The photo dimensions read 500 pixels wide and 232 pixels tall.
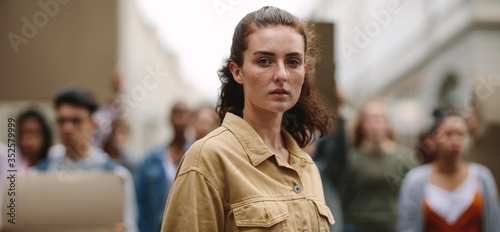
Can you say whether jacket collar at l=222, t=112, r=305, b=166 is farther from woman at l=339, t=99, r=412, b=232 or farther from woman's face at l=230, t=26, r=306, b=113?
woman at l=339, t=99, r=412, b=232

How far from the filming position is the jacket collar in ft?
5.33

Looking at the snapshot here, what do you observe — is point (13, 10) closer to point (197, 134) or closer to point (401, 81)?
point (197, 134)

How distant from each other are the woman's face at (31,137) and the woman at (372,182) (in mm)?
2510

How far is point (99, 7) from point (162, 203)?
9.85 feet

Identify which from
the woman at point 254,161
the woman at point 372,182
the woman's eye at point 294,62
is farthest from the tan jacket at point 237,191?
the woman at point 372,182

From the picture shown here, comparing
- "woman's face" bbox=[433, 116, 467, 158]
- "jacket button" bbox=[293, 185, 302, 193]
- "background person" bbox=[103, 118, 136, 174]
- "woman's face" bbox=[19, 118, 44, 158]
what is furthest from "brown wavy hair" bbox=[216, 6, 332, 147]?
"background person" bbox=[103, 118, 136, 174]

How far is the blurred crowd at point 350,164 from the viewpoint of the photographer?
339 centimetres

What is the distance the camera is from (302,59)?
159 cm

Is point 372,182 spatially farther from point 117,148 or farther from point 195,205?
point 195,205

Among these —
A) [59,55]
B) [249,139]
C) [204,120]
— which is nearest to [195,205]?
[249,139]

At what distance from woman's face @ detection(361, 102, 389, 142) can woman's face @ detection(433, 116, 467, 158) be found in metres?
0.94

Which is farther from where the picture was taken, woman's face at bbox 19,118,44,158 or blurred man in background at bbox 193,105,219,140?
blurred man in background at bbox 193,105,219,140

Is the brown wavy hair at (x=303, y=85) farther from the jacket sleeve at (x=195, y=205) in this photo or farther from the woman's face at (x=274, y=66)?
the jacket sleeve at (x=195, y=205)

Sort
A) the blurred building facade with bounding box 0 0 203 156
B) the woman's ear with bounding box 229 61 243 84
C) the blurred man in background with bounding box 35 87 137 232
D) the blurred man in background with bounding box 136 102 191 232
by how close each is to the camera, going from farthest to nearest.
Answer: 1. the blurred man in background with bounding box 136 102 191 232
2. the blurred building facade with bounding box 0 0 203 156
3. the blurred man in background with bounding box 35 87 137 232
4. the woman's ear with bounding box 229 61 243 84
